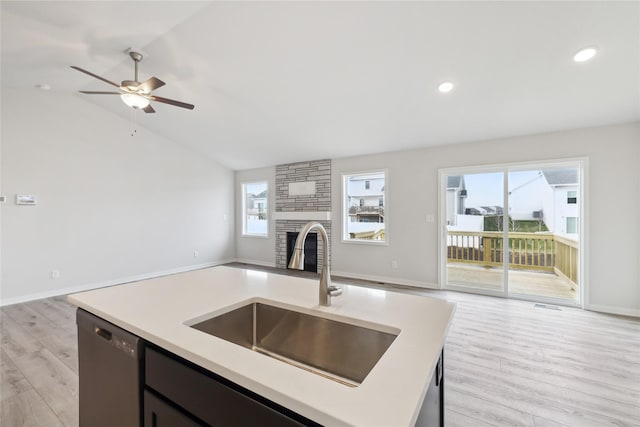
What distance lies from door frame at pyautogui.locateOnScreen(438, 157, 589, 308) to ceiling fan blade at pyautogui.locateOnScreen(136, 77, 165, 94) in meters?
3.94

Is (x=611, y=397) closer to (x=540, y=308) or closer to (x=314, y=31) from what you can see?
(x=540, y=308)

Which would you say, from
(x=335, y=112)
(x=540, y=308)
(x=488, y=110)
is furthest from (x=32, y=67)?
(x=540, y=308)

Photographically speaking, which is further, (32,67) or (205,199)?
(205,199)

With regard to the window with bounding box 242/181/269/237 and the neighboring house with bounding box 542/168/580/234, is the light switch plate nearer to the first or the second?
the window with bounding box 242/181/269/237

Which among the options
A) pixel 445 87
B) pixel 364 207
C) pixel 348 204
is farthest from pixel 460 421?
pixel 348 204

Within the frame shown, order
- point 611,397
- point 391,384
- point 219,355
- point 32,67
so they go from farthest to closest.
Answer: point 32,67
point 611,397
point 219,355
point 391,384

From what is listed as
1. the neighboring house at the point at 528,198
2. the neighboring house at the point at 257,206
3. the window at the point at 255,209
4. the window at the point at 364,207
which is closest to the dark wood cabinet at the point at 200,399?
the window at the point at 364,207

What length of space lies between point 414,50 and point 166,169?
16.2ft

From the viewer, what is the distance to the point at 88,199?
14.8ft

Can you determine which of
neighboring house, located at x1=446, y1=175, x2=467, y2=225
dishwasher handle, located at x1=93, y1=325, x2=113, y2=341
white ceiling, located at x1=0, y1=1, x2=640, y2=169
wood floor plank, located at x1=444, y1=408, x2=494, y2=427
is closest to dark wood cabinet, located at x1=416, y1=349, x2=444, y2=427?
wood floor plank, located at x1=444, y1=408, x2=494, y2=427

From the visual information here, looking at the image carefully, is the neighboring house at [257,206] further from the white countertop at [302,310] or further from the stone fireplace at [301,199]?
the white countertop at [302,310]

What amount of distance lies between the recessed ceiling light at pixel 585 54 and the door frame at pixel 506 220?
61.4 inches

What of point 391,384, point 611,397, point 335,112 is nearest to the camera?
point 391,384

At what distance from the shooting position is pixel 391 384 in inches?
25.0
